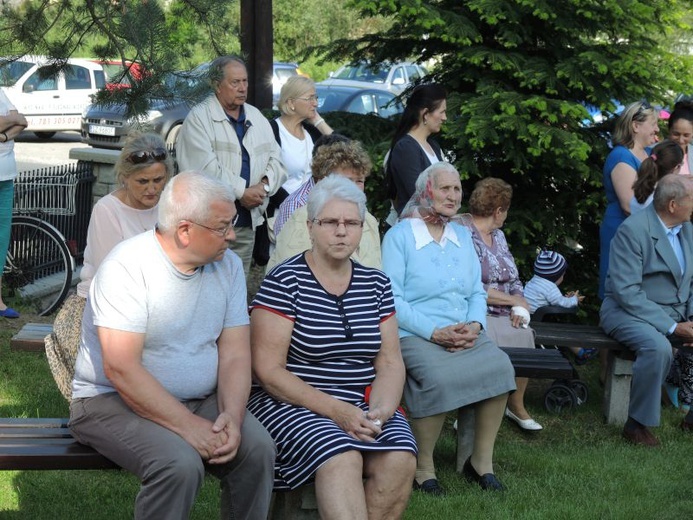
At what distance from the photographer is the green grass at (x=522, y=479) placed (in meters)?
5.21

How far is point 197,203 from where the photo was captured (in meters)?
4.31

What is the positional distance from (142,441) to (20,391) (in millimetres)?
2718

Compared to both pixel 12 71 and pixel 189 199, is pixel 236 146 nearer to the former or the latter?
pixel 12 71

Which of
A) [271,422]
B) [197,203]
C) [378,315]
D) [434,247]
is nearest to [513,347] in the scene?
[434,247]

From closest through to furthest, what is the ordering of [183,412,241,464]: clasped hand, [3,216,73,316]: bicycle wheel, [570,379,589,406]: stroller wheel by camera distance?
[183,412,241,464]: clasped hand < [570,379,589,406]: stroller wheel < [3,216,73,316]: bicycle wheel

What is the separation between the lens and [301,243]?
18.7ft

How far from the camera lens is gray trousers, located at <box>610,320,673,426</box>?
6.73 m

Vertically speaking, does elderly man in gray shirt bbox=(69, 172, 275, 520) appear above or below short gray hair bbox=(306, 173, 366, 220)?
below

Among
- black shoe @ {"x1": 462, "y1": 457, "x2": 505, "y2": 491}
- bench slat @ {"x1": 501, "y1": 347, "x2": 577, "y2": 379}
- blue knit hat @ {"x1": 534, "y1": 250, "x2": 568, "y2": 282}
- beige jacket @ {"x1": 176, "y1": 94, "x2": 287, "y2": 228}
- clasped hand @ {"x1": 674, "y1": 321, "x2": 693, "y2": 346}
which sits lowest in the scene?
black shoe @ {"x1": 462, "y1": 457, "x2": 505, "y2": 491}

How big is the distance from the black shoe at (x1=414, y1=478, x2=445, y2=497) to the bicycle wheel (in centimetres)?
406

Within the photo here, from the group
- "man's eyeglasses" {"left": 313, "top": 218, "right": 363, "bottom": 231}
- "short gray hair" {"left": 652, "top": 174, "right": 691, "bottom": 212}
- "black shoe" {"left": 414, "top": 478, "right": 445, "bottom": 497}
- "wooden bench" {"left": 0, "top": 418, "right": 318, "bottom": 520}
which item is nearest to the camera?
"wooden bench" {"left": 0, "top": 418, "right": 318, "bottom": 520}

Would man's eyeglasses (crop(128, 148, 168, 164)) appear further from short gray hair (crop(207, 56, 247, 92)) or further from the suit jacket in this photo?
the suit jacket

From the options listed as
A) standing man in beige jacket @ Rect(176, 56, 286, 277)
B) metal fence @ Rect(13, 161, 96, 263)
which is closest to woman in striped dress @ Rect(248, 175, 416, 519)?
standing man in beige jacket @ Rect(176, 56, 286, 277)

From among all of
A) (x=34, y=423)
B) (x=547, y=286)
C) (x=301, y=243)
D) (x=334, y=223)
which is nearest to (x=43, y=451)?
(x=34, y=423)
